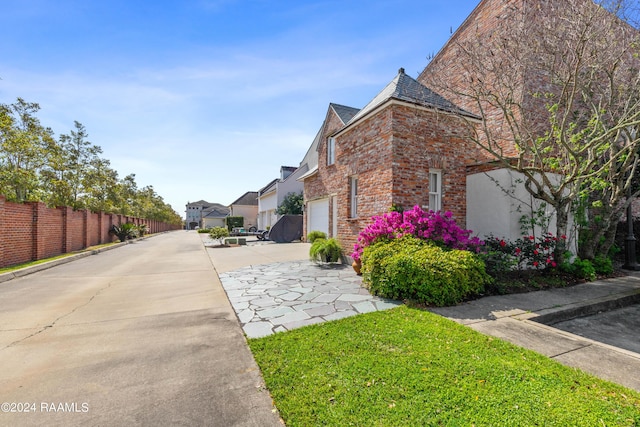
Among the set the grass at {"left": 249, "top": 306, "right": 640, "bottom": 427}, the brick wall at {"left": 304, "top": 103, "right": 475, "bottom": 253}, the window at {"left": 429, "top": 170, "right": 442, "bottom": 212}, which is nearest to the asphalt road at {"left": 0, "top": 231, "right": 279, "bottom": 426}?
the grass at {"left": 249, "top": 306, "right": 640, "bottom": 427}

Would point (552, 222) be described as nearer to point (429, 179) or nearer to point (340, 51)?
point (429, 179)

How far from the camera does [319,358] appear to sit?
2965 mm

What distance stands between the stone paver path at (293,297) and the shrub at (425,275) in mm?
339

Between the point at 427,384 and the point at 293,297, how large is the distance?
338cm

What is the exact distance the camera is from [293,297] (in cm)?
547

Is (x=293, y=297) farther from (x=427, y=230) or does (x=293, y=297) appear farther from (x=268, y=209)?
(x=268, y=209)

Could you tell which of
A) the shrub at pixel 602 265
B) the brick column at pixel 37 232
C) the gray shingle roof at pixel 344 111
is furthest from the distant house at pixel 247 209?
the shrub at pixel 602 265

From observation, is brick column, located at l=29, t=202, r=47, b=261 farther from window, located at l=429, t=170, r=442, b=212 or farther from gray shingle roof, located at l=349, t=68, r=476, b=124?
window, located at l=429, t=170, r=442, b=212

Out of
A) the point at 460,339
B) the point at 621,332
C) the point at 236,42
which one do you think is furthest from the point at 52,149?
the point at 621,332

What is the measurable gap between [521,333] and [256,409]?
3.63 meters

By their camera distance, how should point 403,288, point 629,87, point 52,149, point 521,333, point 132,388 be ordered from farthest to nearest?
point 52,149, point 629,87, point 403,288, point 521,333, point 132,388

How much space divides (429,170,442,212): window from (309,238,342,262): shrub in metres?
3.29

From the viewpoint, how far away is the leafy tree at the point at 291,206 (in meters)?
23.2

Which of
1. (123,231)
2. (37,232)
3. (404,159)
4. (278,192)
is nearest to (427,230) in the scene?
(404,159)
